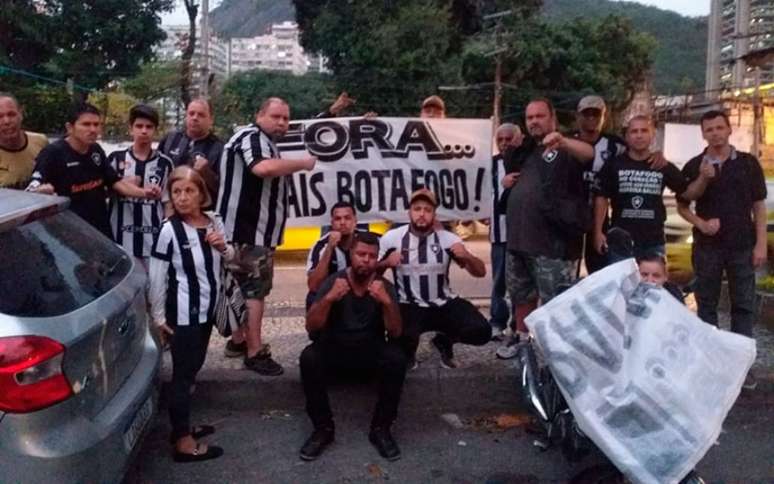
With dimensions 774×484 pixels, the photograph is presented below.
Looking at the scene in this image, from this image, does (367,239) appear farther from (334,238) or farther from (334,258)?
(334,258)

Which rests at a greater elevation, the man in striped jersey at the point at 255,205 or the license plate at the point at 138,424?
the man in striped jersey at the point at 255,205

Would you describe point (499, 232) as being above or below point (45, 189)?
below

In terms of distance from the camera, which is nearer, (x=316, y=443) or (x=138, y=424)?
(x=138, y=424)

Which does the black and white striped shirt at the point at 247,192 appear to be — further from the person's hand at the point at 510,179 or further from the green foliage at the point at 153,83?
the green foliage at the point at 153,83

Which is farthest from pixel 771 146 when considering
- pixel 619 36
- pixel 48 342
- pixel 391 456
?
pixel 48 342

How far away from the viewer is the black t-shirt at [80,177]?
467cm

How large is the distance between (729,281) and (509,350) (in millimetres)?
1435

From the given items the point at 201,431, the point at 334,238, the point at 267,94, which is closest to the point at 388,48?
the point at 267,94

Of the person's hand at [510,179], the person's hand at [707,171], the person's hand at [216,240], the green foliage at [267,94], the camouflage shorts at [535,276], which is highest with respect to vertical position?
the green foliage at [267,94]

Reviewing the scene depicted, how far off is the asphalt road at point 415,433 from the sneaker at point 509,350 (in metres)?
0.07

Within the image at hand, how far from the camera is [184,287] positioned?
4.15m

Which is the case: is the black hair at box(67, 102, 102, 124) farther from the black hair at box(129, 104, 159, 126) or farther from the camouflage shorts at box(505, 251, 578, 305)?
the camouflage shorts at box(505, 251, 578, 305)

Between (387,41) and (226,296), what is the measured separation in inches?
948

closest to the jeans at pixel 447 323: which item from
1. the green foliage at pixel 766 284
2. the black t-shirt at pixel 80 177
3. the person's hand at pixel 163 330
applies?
the person's hand at pixel 163 330
